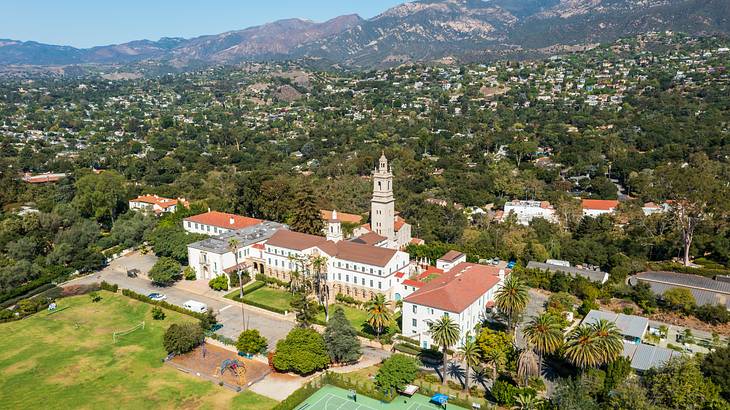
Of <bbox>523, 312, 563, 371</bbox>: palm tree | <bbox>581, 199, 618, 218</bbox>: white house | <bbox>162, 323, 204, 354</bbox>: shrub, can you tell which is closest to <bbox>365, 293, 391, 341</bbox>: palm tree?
<bbox>523, 312, 563, 371</bbox>: palm tree

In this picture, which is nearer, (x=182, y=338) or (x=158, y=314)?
(x=182, y=338)

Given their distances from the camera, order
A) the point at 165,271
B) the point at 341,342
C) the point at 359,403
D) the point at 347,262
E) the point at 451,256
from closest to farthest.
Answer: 1. the point at 359,403
2. the point at 341,342
3. the point at 347,262
4. the point at 165,271
5. the point at 451,256

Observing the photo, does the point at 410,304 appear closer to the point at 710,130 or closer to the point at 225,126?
the point at 710,130

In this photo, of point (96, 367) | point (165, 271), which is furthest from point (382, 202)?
point (96, 367)

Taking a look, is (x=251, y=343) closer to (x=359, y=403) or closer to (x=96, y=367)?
(x=359, y=403)

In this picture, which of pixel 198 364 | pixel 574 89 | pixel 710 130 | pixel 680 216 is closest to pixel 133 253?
pixel 198 364

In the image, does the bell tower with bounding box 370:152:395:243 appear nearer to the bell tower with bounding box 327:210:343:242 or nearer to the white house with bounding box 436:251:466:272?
the bell tower with bounding box 327:210:343:242
